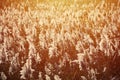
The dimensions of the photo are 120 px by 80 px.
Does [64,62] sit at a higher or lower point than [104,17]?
lower

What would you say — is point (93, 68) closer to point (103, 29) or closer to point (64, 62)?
point (64, 62)

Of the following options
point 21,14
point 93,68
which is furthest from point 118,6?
point 93,68

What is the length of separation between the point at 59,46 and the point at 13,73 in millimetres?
510

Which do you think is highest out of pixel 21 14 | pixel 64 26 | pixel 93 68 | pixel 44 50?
pixel 21 14

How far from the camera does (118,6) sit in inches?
170

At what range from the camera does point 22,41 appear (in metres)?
3.53

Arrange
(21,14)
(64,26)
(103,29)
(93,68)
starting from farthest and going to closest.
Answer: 1. (21,14)
2. (64,26)
3. (103,29)
4. (93,68)

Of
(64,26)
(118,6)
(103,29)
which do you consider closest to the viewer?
(103,29)

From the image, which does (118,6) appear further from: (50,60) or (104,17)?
(50,60)

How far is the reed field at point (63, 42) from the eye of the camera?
9.66 feet

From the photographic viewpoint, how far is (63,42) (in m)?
3.29

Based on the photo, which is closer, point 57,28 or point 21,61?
point 21,61

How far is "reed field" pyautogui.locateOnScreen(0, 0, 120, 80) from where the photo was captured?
9.66ft

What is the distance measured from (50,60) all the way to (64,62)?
0.65ft
